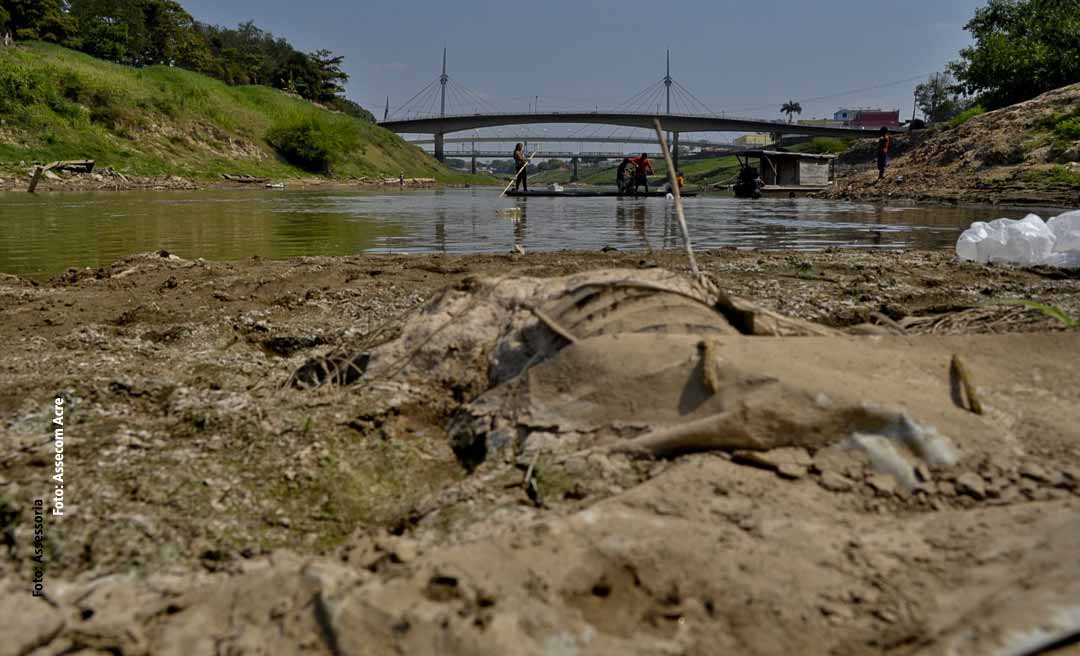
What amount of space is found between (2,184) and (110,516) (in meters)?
30.2

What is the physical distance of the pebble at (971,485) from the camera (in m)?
1.95

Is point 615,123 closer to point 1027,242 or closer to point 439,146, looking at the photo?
point 439,146

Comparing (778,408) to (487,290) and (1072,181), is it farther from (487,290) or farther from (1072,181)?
(1072,181)

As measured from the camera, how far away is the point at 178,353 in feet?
13.4

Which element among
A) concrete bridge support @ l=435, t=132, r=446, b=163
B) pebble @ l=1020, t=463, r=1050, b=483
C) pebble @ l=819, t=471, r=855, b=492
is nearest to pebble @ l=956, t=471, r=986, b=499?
pebble @ l=1020, t=463, r=1050, b=483

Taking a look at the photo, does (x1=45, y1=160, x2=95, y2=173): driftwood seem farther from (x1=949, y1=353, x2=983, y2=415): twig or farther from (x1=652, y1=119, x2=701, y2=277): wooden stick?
(x1=949, y1=353, x2=983, y2=415): twig

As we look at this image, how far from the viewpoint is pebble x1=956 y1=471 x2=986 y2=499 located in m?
1.95

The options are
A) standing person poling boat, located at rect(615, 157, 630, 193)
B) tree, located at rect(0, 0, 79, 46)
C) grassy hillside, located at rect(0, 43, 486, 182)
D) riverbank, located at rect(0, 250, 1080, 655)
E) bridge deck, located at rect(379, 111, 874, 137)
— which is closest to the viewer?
riverbank, located at rect(0, 250, 1080, 655)

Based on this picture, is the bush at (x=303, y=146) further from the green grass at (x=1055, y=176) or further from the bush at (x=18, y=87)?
the green grass at (x=1055, y=176)

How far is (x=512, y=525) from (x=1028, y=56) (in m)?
41.0

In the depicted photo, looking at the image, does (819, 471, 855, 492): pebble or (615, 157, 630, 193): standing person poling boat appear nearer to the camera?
(819, 471, 855, 492): pebble

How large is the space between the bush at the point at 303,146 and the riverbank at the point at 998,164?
38366mm

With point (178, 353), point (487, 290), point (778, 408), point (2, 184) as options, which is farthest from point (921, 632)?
point (2, 184)

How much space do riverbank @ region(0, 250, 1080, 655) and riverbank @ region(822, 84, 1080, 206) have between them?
1860 centimetres
